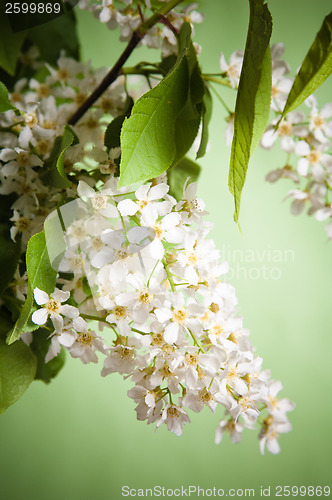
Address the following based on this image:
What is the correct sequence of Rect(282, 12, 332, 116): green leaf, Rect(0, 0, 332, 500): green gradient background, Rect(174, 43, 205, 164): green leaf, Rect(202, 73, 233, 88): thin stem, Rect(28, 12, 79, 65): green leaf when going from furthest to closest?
Rect(0, 0, 332, 500): green gradient background < Rect(28, 12, 79, 65): green leaf < Rect(202, 73, 233, 88): thin stem < Rect(174, 43, 205, 164): green leaf < Rect(282, 12, 332, 116): green leaf

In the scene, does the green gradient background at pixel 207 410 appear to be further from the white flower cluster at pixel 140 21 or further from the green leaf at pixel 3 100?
the green leaf at pixel 3 100

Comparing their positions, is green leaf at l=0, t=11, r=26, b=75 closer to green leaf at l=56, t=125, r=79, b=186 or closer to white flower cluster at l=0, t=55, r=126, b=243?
white flower cluster at l=0, t=55, r=126, b=243

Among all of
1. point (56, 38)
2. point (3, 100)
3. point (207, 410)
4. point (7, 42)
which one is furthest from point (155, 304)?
point (207, 410)

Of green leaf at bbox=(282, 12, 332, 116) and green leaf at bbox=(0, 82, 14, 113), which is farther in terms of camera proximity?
→ green leaf at bbox=(0, 82, 14, 113)

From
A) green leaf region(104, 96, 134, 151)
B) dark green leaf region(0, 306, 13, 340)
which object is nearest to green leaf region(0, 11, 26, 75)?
green leaf region(104, 96, 134, 151)

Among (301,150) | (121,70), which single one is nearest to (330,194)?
(301,150)

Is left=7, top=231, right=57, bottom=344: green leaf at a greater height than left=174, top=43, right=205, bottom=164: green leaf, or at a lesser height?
lesser

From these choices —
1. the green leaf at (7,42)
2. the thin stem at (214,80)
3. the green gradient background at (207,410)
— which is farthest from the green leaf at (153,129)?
the green gradient background at (207,410)

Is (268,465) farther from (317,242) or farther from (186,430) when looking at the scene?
(317,242)
